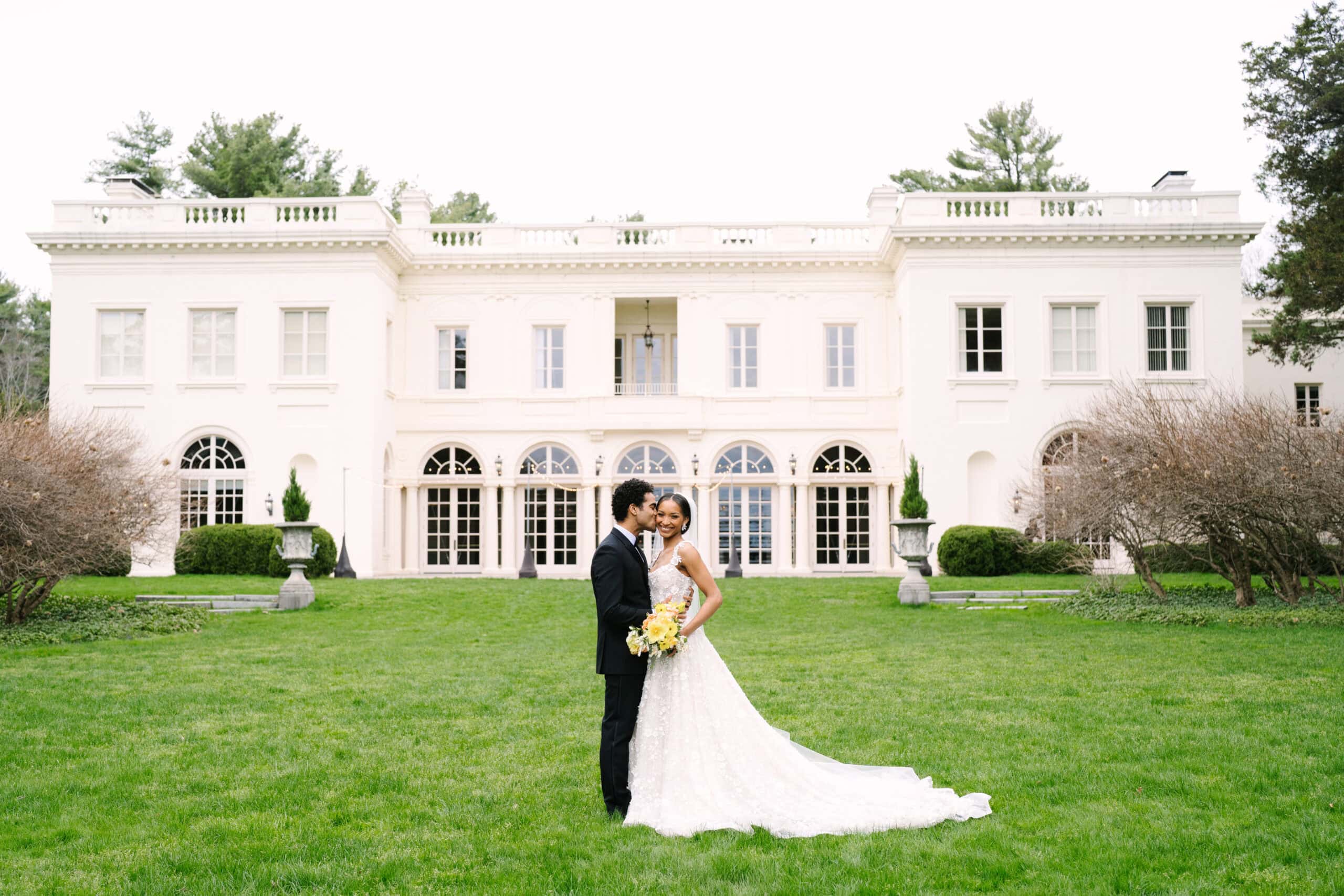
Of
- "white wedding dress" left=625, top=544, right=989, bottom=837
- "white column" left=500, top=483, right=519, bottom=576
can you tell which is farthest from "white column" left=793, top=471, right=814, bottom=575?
"white wedding dress" left=625, top=544, right=989, bottom=837

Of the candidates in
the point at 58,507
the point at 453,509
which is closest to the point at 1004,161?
the point at 453,509

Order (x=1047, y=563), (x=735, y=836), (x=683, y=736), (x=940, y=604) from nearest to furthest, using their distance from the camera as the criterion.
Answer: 1. (x=735, y=836)
2. (x=683, y=736)
3. (x=940, y=604)
4. (x=1047, y=563)

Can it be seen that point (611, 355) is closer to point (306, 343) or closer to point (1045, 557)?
point (306, 343)

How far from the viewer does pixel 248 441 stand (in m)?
27.5

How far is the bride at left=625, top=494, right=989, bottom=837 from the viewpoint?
19.5ft

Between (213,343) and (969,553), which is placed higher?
(213,343)

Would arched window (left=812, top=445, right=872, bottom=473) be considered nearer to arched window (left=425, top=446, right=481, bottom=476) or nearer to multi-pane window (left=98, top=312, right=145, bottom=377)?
arched window (left=425, top=446, right=481, bottom=476)

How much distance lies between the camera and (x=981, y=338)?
27.4 metres

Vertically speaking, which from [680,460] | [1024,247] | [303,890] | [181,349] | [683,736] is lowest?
[303,890]

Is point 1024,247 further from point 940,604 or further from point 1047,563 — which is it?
point 940,604

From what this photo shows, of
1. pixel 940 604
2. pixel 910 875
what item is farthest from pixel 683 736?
pixel 940 604

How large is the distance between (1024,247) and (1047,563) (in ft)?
24.3

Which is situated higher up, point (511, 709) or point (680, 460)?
point (680, 460)

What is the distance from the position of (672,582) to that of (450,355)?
24.2m
